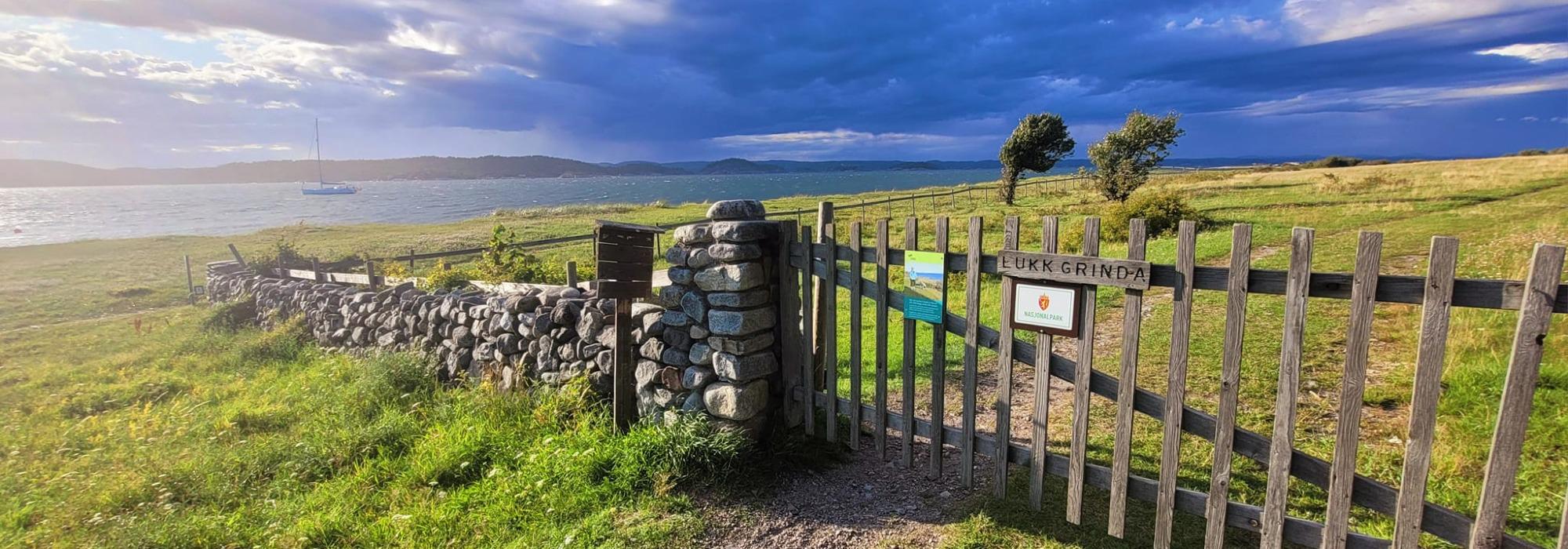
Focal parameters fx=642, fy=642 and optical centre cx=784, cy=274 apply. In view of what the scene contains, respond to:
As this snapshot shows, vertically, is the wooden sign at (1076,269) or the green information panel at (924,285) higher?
the wooden sign at (1076,269)

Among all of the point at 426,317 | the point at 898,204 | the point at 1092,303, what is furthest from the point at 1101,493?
the point at 898,204

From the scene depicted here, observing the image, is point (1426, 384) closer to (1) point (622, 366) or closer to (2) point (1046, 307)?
(2) point (1046, 307)

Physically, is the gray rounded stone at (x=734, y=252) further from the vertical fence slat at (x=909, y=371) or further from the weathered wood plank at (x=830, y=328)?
the vertical fence slat at (x=909, y=371)

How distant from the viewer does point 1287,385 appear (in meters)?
2.91

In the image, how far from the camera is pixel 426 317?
9016 mm

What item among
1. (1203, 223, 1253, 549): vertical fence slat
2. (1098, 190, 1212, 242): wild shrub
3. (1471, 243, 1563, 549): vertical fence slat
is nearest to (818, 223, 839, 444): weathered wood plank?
(1203, 223, 1253, 549): vertical fence slat

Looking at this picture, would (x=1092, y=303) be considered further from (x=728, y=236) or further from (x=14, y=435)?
(x=14, y=435)

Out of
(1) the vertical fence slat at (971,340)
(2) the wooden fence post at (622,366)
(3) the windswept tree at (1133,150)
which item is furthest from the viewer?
(3) the windswept tree at (1133,150)

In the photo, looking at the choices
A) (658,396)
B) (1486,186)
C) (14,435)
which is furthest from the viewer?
(1486,186)

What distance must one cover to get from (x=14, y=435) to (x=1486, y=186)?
37.6 m

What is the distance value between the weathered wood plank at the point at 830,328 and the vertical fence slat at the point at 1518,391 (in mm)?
3272

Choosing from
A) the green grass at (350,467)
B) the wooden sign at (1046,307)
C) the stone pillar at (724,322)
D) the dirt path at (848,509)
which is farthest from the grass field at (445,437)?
the wooden sign at (1046,307)

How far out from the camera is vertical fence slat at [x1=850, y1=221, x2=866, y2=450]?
4.45 m

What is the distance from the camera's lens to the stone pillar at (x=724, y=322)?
16.2 ft
